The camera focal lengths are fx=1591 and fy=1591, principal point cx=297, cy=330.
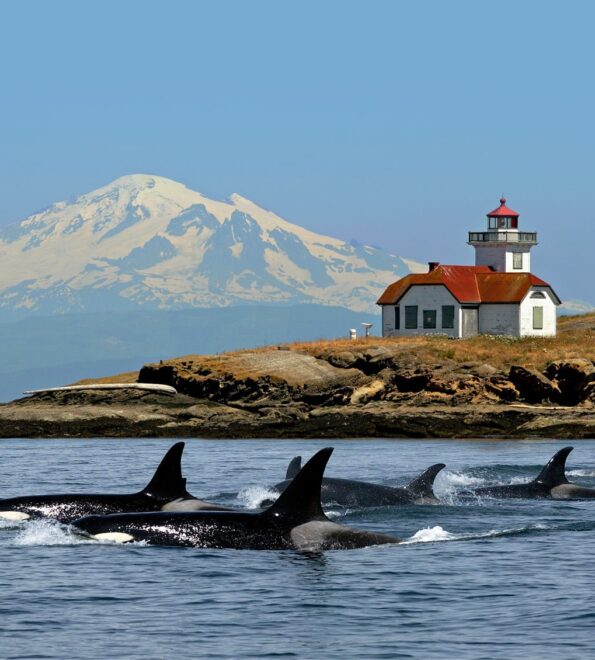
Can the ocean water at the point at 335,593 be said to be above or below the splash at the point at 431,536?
below

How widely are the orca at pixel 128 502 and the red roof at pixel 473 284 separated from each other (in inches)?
2372

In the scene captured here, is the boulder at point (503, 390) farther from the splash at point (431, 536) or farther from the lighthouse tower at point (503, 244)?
the splash at point (431, 536)

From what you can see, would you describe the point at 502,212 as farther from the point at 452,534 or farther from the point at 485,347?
the point at 452,534

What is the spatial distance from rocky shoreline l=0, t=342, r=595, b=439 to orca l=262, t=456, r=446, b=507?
34.3 meters

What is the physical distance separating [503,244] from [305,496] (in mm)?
72109

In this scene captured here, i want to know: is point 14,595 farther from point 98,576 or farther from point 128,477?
point 128,477

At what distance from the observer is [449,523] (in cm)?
2672

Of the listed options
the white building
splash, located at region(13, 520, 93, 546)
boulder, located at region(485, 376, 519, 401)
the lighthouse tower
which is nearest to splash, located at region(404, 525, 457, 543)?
splash, located at region(13, 520, 93, 546)

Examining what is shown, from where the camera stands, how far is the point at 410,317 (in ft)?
283

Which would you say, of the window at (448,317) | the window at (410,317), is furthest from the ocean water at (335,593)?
the window at (410,317)

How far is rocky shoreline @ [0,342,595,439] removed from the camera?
2596 inches

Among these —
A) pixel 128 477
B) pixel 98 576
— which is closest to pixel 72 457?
pixel 128 477

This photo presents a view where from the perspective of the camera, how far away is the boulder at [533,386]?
70125 mm

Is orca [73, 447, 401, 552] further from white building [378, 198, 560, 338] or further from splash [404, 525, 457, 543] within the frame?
white building [378, 198, 560, 338]
